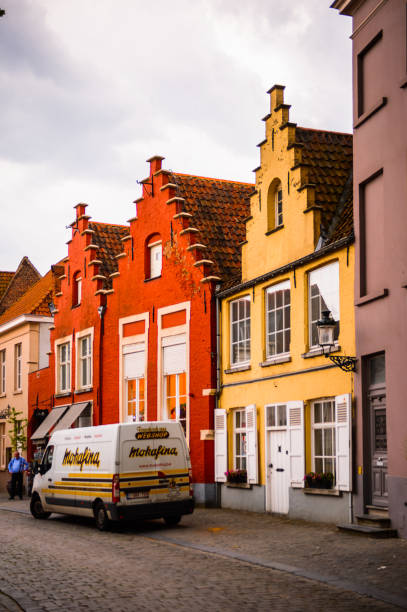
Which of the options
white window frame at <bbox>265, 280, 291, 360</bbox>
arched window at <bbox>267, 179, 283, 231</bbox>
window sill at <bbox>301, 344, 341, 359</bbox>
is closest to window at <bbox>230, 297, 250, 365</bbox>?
white window frame at <bbox>265, 280, 291, 360</bbox>

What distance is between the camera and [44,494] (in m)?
21.3

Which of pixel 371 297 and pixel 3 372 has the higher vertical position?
pixel 371 297

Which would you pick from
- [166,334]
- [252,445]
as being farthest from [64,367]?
[252,445]

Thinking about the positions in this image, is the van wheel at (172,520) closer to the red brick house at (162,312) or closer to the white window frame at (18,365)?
the red brick house at (162,312)

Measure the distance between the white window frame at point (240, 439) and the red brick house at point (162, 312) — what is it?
3.05 feet

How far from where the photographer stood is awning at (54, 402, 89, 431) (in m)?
31.4

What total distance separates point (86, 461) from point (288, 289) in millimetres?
6187

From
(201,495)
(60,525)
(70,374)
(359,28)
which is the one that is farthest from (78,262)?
(359,28)

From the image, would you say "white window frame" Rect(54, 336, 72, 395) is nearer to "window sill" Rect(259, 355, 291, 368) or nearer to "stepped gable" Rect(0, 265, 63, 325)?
"stepped gable" Rect(0, 265, 63, 325)

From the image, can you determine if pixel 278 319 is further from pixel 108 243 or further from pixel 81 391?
pixel 108 243

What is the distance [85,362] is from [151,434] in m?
14.5

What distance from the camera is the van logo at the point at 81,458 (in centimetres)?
1880

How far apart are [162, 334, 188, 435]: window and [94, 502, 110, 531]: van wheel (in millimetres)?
6995

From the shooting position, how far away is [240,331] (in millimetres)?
23516
